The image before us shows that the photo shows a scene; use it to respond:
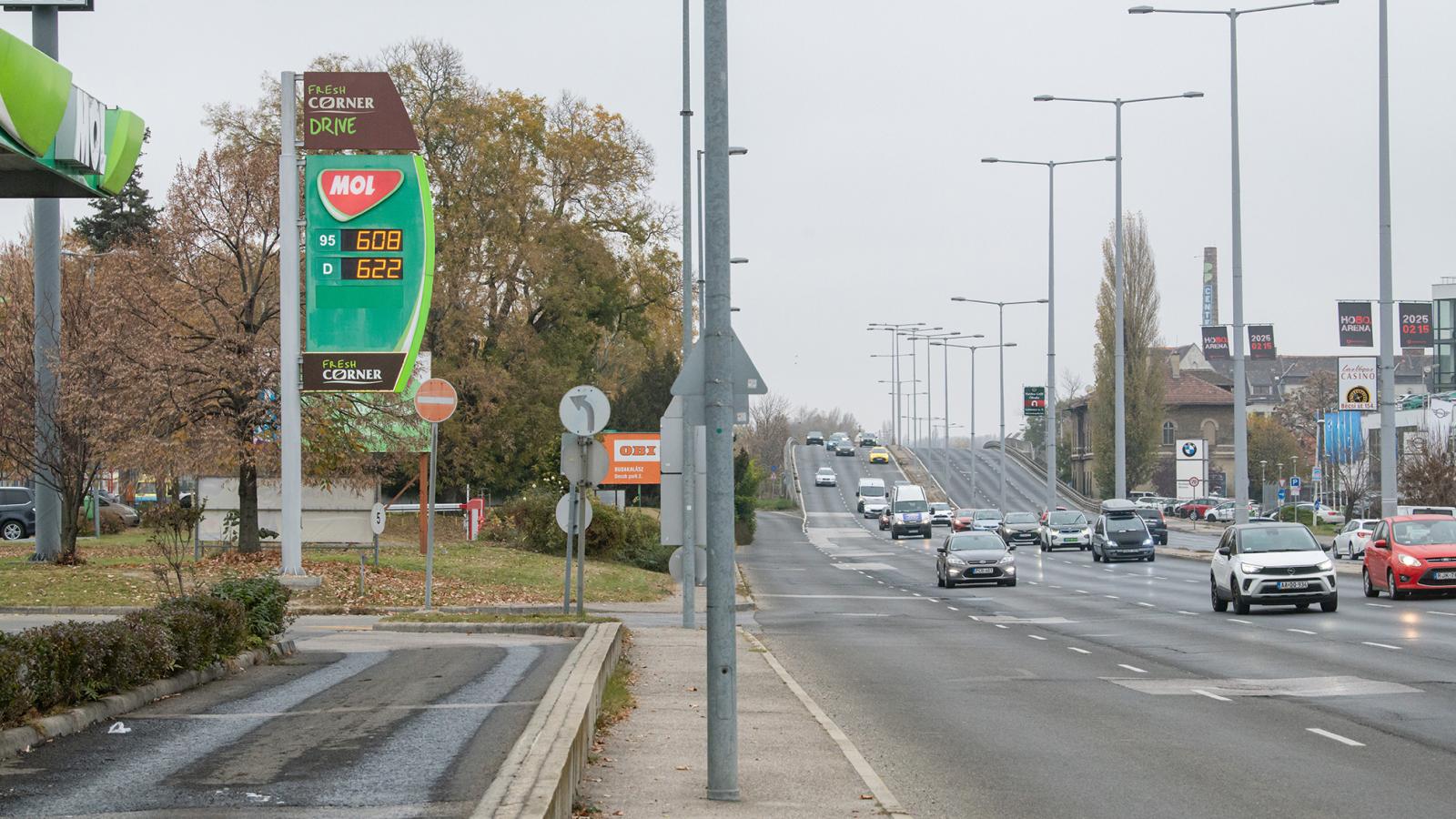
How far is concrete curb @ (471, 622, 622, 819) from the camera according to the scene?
24.1 ft

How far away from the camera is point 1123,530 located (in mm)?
54219

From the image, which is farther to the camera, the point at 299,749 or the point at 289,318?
the point at 289,318

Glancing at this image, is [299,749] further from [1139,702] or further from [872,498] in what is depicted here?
[872,498]

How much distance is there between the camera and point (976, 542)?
4131cm

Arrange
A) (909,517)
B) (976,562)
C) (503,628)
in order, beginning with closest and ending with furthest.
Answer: (503,628)
(976,562)
(909,517)

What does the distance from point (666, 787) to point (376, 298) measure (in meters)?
18.6

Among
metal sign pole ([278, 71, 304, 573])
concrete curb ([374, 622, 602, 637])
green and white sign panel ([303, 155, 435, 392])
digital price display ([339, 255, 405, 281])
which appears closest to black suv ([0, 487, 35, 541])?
metal sign pole ([278, 71, 304, 573])

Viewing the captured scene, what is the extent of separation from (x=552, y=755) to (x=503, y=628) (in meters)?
12.6

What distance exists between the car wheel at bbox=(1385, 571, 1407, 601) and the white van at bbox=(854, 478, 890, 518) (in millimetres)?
63969

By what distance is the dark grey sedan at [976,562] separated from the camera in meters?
40.3

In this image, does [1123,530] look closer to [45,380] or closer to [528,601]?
[528,601]

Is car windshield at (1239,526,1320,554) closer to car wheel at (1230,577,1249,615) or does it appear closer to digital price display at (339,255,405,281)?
car wheel at (1230,577,1249,615)

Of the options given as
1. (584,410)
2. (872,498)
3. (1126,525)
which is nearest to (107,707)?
(584,410)

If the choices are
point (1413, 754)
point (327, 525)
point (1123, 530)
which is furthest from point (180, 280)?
point (1123, 530)
